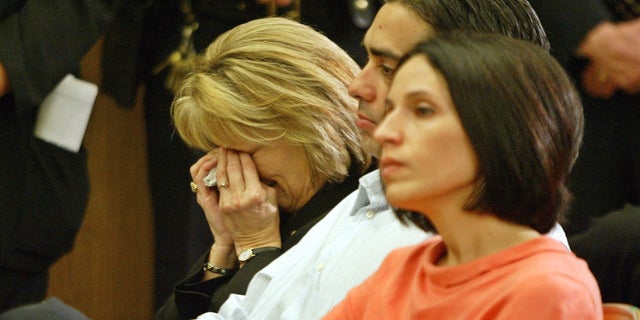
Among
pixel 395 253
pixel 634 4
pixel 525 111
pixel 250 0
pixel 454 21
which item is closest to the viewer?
pixel 525 111

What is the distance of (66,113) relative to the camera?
2.60 meters

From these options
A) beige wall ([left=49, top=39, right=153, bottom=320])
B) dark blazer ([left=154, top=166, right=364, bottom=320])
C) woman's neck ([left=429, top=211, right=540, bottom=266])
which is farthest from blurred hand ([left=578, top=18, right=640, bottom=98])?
beige wall ([left=49, top=39, right=153, bottom=320])

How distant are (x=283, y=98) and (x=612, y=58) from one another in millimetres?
557

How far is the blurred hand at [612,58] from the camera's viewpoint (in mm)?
1893

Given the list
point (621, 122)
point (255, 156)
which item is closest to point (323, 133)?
point (255, 156)

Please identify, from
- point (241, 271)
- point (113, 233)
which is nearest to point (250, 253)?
point (241, 271)

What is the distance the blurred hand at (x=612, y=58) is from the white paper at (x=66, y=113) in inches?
45.3

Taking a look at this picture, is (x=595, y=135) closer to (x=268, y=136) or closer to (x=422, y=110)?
(x=268, y=136)

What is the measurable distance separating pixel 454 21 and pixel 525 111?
53 centimetres

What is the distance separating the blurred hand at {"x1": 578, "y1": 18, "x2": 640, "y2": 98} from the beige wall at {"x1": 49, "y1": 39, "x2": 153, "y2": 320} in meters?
1.56

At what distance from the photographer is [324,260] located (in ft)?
5.40

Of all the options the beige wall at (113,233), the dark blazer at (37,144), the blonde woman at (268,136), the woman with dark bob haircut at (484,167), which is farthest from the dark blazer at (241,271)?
the beige wall at (113,233)

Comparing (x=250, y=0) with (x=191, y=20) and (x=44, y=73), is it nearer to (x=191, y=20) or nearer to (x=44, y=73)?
(x=191, y=20)

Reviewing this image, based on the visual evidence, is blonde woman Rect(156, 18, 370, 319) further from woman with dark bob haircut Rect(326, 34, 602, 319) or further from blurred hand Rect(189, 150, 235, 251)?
woman with dark bob haircut Rect(326, 34, 602, 319)
